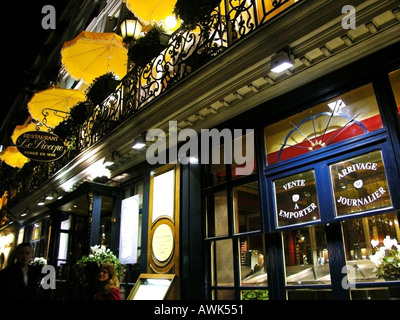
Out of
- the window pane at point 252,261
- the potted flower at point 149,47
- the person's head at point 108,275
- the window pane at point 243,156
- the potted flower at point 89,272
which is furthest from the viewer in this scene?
Answer: the potted flower at point 149,47

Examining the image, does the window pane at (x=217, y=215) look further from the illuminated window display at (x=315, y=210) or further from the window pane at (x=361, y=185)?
the window pane at (x=361, y=185)

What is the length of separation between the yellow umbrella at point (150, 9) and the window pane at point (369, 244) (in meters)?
7.42

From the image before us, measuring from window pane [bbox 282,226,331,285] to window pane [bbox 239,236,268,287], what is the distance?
50 centimetres

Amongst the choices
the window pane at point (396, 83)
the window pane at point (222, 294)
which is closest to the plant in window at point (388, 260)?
the window pane at point (396, 83)

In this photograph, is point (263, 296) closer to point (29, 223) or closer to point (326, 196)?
point (326, 196)

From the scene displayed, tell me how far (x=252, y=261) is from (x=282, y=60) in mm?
3288

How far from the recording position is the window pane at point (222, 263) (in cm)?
560

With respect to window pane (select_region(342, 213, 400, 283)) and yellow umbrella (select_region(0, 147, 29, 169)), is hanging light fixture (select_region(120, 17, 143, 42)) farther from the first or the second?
yellow umbrella (select_region(0, 147, 29, 169))

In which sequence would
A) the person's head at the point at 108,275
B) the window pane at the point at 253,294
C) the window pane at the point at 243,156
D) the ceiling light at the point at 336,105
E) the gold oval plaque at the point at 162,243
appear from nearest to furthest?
the ceiling light at the point at 336,105 < the window pane at the point at 253,294 < the person's head at the point at 108,275 < the window pane at the point at 243,156 < the gold oval plaque at the point at 162,243

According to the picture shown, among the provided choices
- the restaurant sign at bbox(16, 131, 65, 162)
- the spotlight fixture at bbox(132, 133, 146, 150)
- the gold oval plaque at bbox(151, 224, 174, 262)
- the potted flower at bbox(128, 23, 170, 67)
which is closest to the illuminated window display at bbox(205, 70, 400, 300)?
the gold oval plaque at bbox(151, 224, 174, 262)

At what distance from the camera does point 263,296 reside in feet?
16.6

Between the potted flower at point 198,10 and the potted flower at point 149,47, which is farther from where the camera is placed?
the potted flower at point 149,47
